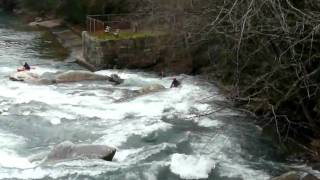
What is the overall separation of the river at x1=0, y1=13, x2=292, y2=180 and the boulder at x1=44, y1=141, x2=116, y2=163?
0.23 m

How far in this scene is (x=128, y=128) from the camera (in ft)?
49.9

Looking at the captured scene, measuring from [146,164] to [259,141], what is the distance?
345 cm

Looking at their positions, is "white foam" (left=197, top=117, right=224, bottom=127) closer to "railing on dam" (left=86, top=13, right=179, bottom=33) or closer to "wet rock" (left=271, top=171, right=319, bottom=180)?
"wet rock" (left=271, top=171, right=319, bottom=180)

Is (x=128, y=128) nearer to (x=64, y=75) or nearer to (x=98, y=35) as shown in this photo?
(x=64, y=75)

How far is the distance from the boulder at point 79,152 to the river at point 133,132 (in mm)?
228

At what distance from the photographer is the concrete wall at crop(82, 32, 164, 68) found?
24.5 m

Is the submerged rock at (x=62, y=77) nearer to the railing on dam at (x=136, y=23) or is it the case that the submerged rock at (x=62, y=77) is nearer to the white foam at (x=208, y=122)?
the railing on dam at (x=136, y=23)

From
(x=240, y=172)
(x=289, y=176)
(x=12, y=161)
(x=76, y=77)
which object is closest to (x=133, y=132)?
(x=12, y=161)

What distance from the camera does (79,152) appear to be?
1249 centimetres

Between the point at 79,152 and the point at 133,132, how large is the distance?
2540 millimetres

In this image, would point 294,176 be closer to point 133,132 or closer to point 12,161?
point 133,132

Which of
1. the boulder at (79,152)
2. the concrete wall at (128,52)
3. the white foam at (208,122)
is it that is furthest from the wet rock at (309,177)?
the concrete wall at (128,52)

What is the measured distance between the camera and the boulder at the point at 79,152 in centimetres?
1235

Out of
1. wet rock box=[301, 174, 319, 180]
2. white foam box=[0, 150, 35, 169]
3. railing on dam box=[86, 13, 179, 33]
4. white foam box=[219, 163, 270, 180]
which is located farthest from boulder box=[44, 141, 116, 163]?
railing on dam box=[86, 13, 179, 33]
